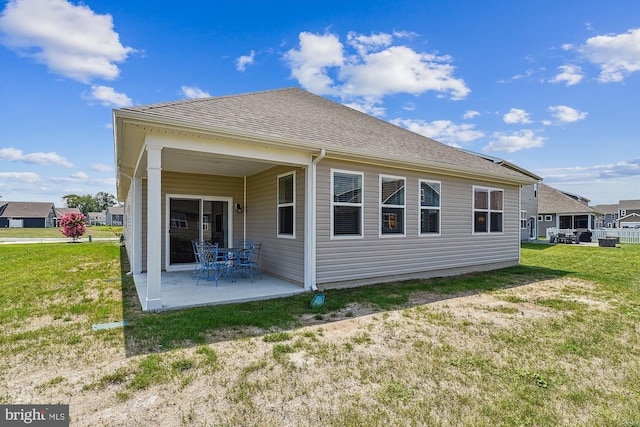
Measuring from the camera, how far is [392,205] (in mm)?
7453

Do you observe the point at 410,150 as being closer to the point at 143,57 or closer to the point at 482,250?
the point at 482,250

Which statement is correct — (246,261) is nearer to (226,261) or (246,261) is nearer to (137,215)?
(226,261)

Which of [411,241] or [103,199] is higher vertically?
[103,199]

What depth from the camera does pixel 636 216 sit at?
48.2 metres

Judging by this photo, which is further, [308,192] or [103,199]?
[103,199]

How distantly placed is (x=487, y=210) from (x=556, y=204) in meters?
23.7

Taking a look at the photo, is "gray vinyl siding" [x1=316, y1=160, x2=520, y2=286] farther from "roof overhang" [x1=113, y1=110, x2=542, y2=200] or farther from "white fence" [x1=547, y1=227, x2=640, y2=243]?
"white fence" [x1=547, y1=227, x2=640, y2=243]

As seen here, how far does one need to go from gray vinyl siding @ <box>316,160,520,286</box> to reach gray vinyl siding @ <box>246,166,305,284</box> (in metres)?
0.48

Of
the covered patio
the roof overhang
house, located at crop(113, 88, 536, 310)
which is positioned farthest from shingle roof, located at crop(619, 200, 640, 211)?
the covered patio

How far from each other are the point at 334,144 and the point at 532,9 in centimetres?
733

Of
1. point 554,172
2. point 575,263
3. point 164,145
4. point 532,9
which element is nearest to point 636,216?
point 554,172

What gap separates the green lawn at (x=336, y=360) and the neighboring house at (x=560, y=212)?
2561cm

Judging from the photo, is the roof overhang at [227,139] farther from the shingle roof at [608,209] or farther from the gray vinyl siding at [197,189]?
the shingle roof at [608,209]

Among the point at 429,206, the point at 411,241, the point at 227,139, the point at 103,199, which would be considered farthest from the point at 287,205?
the point at 103,199
